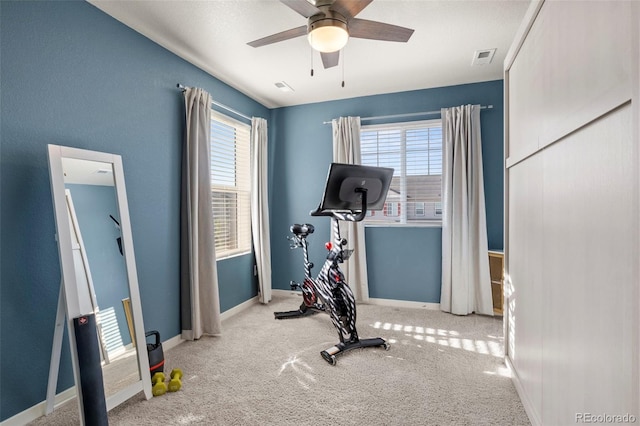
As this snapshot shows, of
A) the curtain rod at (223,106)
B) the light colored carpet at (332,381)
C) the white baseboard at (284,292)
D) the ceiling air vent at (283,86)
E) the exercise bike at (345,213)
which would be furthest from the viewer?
the white baseboard at (284,292)

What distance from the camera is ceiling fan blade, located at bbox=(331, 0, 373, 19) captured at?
1.69m

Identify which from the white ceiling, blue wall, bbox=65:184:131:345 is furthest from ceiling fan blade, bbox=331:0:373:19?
blue wall, bbox=65:184:131:345

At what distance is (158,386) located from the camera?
7.04ft

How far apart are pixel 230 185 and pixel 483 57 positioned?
9.92 feet

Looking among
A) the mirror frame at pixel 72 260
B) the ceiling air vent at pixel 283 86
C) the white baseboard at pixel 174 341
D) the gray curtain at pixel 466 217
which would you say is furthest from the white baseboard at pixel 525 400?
the ceiling air vent at pixel 283 86

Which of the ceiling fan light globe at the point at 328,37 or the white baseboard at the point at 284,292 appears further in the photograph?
the white baseboard at the point at 284,292

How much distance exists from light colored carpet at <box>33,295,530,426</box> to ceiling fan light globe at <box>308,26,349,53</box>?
218 cm

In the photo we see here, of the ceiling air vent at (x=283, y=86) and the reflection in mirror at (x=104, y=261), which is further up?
the ceiling air vent at (x=283, y=86)

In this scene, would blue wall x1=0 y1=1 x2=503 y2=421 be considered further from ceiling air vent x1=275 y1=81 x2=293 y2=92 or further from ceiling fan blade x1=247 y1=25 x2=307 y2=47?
ceiling fan blade x1=247 y1=25 x2=307 y2=47

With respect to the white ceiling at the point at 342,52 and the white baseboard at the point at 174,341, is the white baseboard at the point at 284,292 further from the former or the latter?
the white ceiling at the point at 342,52

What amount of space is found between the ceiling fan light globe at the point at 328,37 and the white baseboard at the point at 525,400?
233 centimetres

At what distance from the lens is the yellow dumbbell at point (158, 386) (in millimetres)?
2143

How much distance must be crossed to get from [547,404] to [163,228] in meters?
2.93

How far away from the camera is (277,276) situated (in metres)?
4.66
